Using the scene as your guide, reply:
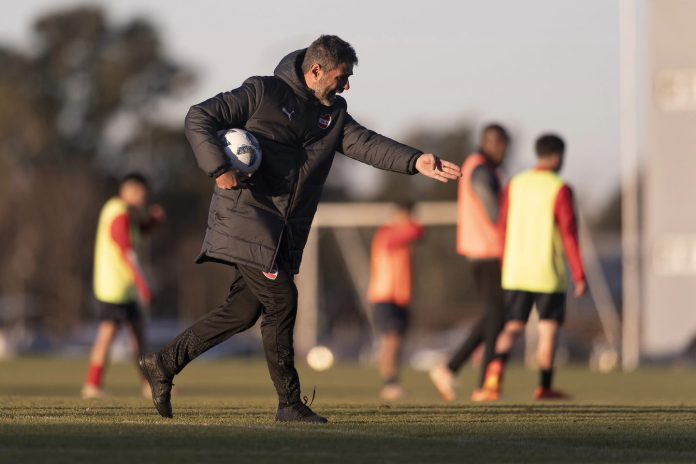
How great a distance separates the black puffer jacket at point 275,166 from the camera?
889 cm

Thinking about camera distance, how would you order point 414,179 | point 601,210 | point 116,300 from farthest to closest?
point 601,210 < point 414,179 < point 116,300

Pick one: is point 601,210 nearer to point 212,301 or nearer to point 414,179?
point 414,179

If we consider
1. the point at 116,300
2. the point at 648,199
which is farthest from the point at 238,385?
the point at 648,199

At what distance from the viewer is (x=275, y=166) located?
900 centimetres

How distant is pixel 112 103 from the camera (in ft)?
223

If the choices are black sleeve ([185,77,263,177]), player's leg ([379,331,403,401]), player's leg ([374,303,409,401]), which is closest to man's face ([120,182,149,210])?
player's leg ([379,331,403,401])

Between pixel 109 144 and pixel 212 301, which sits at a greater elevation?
pixel 109 144

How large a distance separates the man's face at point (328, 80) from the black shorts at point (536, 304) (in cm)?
407

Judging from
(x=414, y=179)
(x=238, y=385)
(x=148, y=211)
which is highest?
(x=414, y=179)

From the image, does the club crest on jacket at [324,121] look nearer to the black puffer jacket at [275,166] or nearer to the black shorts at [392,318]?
the black puffer jacket at [275,166]

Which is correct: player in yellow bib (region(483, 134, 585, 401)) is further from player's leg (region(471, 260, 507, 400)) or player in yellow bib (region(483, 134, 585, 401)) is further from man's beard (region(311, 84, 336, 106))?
man's beard (region(311, 84, 336, 106))

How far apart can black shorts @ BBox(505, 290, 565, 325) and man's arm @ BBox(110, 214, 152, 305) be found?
120 inches

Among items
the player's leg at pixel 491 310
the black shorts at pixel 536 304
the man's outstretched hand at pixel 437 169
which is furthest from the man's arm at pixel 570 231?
the man's outstretched hand at pixel 437 169

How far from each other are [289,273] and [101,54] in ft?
200
